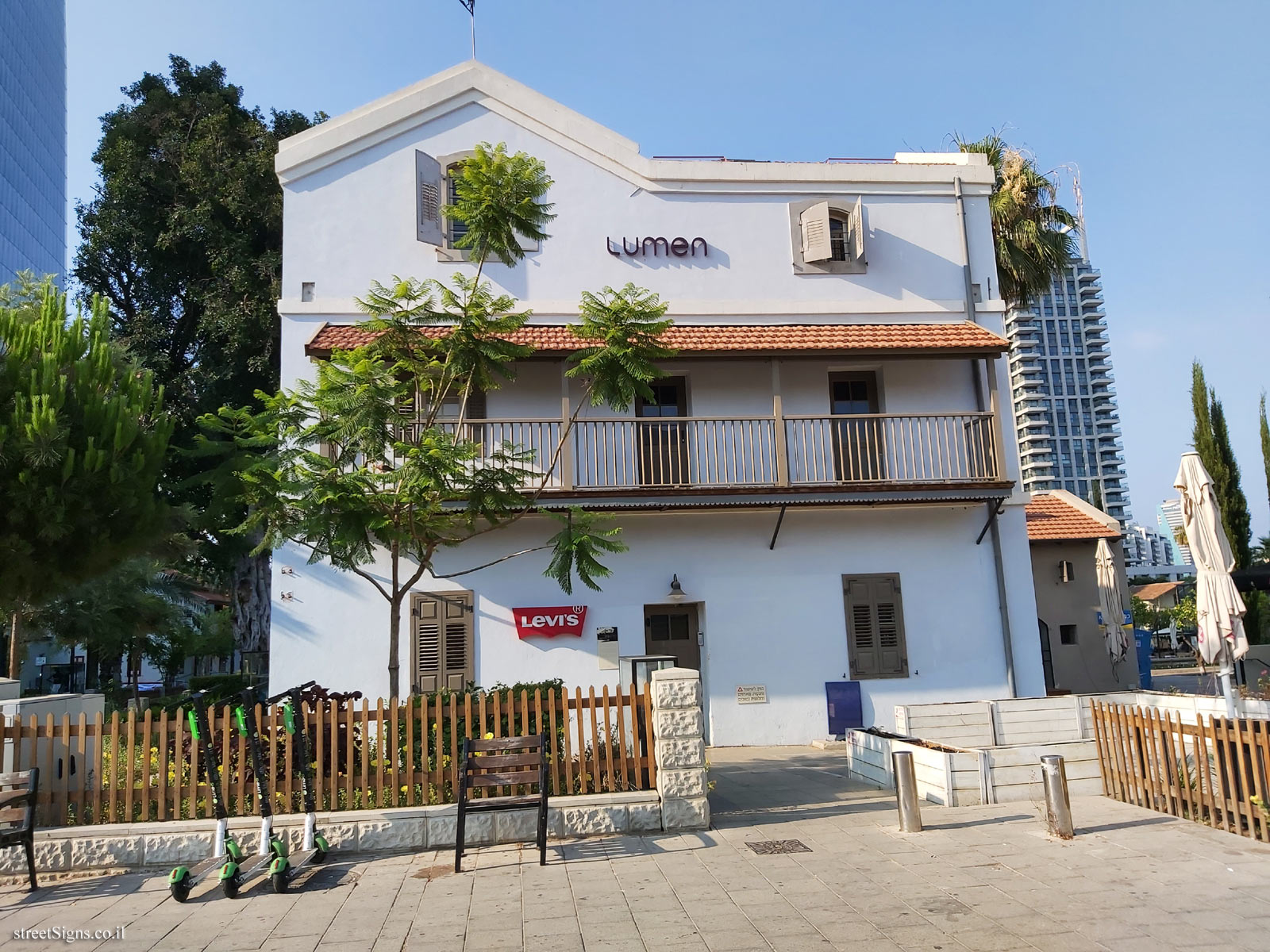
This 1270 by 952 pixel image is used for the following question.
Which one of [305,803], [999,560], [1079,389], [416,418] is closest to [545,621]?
[416,418]

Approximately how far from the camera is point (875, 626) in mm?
14633

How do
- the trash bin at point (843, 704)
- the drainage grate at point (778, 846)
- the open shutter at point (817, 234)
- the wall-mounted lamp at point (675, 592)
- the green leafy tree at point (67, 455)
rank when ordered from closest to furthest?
1. the drainage grate at point (778, 846)
2. the green leafy tree at point (67, 455)
3. the wall-mounted lamp at point (675, 592)
4. the trash bin at point (843, 704)
5. the open shutter at point (817, 234)

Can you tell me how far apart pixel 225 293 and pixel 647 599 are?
12098 mm

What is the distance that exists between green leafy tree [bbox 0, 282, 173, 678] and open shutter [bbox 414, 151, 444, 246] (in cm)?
606

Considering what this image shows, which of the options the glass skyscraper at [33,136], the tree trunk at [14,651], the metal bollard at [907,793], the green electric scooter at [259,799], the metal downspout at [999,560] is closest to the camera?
the green electric scooter at [259,799]

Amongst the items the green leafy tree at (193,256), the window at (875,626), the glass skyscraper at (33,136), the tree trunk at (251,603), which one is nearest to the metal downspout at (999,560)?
the window at (875,626)

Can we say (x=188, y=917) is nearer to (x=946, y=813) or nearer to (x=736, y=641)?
(x=946, y=813)

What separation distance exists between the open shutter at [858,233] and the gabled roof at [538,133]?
25.5 inches

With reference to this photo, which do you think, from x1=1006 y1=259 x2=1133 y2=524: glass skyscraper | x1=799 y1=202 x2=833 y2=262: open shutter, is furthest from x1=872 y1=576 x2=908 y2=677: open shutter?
x1=1006 y1=259 x2=1133 y2=524: glass skyscraper

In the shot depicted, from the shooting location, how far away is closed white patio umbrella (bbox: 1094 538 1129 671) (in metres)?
16.9

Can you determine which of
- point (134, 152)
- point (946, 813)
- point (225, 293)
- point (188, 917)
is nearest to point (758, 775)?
point (946, 813)

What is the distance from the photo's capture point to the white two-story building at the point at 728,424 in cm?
1387

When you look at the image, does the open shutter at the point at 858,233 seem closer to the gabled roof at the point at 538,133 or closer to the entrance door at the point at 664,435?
the gabled roof at the point at 538,133

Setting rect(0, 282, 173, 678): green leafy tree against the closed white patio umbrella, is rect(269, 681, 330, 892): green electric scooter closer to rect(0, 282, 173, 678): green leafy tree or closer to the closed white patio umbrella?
rect(0, 282, 173, 678): green leafy tree
